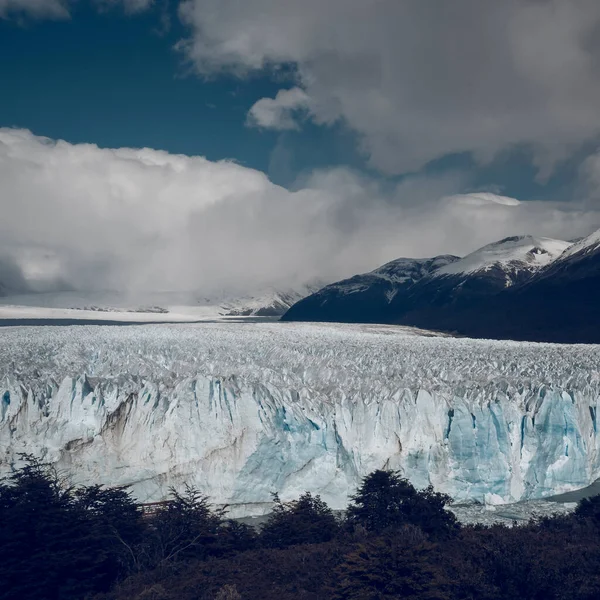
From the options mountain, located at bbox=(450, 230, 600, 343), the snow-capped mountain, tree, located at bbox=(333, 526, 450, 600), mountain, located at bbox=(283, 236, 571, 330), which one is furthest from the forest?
the snow-capped mountain

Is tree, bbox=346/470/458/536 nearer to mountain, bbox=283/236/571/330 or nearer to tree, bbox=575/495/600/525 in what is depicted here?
tree, bbox=575/495/600/525

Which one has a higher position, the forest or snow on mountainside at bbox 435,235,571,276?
snow on mountainside at bbox 435,235,571,276

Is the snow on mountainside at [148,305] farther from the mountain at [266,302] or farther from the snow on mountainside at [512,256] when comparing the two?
the snow on mountainside at [512,256]

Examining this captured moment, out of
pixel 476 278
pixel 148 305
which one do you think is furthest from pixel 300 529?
pixel 148 305

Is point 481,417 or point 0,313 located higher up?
point 0,313

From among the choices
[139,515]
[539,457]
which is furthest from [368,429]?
[139,515]

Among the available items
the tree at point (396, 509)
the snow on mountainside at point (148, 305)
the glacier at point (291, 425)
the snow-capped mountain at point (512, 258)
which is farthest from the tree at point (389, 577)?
the snow-capped mountain at point (512, 258)

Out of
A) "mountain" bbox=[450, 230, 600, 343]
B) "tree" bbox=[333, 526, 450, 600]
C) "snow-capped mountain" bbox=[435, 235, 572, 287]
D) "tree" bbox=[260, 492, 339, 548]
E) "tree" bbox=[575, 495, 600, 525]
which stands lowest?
"tree" bbox=[575, 495, 600, 525]

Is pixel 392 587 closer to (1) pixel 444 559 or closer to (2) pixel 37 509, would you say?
(1) pixel 444 559
